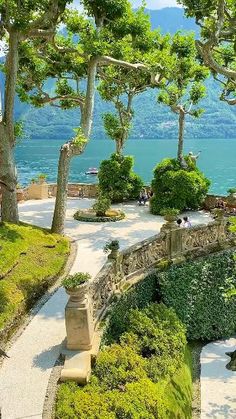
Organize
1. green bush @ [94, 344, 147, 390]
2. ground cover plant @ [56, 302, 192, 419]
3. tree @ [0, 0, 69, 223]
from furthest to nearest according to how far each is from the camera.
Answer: tree @ [0, 0, 69, 223], green bush @ [94, 344, 147, 390], ground cover plant @ [56, 302, 192, 419]

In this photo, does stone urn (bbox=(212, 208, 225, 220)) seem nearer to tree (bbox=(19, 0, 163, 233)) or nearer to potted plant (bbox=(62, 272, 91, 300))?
tree (bbox=(19, 0, 163, 233))

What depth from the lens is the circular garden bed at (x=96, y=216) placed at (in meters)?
23.6

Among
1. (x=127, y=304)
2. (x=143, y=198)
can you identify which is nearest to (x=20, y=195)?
(x=143, y=198)

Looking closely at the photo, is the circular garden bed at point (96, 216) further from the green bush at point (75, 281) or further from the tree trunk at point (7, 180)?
the green bush at point (75, 281)

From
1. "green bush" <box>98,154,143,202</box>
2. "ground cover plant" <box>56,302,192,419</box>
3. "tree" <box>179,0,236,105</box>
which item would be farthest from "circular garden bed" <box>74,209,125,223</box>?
"ground cover plant" <box>56,302,192,419</box>

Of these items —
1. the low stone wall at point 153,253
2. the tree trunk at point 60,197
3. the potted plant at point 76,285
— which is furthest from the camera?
the tree trunk at point 60,197

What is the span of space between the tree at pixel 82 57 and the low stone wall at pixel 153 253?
5.98 metres

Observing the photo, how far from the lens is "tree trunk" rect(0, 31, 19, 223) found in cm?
1811

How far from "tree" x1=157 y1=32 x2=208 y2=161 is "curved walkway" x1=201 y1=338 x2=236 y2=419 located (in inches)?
500

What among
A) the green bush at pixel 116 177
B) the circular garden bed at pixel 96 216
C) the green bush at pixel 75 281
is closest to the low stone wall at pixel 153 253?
the green bush at pixel 75 281

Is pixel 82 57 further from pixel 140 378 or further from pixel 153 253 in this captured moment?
pixel 140 378

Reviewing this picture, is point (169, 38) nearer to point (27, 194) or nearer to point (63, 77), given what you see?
point (63, 77)

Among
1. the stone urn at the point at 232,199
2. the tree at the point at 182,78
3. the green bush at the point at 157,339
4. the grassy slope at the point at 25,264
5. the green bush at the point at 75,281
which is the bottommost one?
the green bush at the point at 157,339

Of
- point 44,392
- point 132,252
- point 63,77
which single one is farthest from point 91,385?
point 63,77
